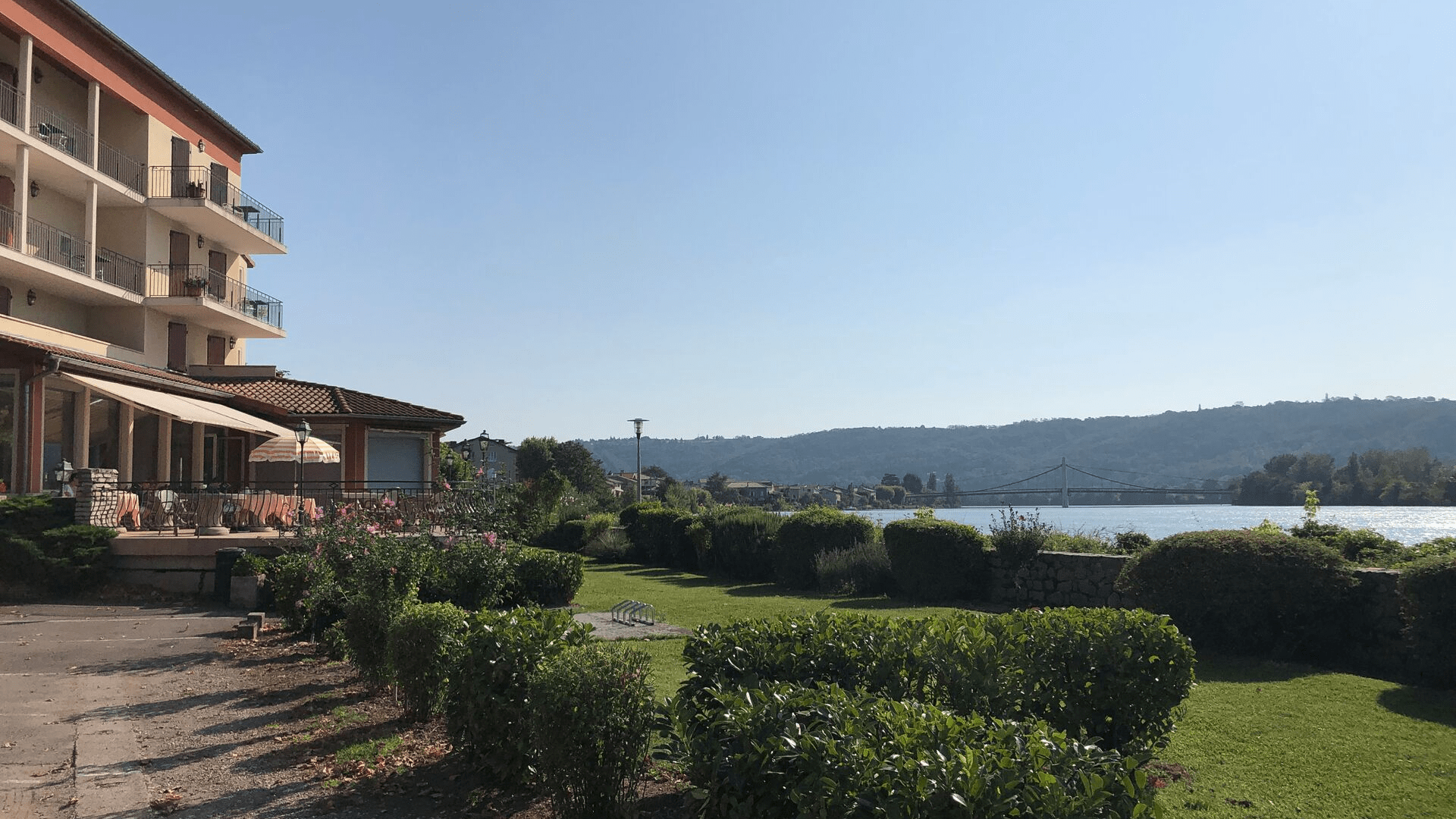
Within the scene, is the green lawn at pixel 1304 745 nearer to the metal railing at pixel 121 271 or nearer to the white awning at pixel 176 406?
the white awning at pixel 176 406

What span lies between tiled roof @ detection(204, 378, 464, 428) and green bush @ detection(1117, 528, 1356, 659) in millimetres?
21748

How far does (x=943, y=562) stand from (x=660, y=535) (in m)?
11.7

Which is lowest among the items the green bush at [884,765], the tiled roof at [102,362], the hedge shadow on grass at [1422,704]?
the hedge shadow on grass at [1422,704]

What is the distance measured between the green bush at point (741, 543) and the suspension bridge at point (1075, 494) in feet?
92.2

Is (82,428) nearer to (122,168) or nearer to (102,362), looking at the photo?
(102,362)

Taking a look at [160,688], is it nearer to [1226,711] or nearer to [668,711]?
[668,711]

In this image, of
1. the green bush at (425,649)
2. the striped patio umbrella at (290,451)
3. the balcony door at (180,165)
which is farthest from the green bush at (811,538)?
the balcony door at (180,165)

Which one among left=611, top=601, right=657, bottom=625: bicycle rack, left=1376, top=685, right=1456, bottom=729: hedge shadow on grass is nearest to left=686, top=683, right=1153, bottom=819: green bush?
left=1376, top=685, right=1456, bottom=729: hedge shadow on grass

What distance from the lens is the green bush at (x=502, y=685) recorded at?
16.1 feet

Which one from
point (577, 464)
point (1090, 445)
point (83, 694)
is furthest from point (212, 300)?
point (1090, 445)

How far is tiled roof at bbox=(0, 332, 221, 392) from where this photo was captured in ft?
55.2

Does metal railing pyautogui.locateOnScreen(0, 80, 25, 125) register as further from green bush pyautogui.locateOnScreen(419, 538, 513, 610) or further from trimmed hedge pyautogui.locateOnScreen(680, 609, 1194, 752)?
trimmed hedge pyautogui.locateOnScreen(680, 609, 1194, 752)

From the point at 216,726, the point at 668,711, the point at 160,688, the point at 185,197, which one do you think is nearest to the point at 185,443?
the point at 185,197

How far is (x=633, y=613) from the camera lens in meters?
13.2
